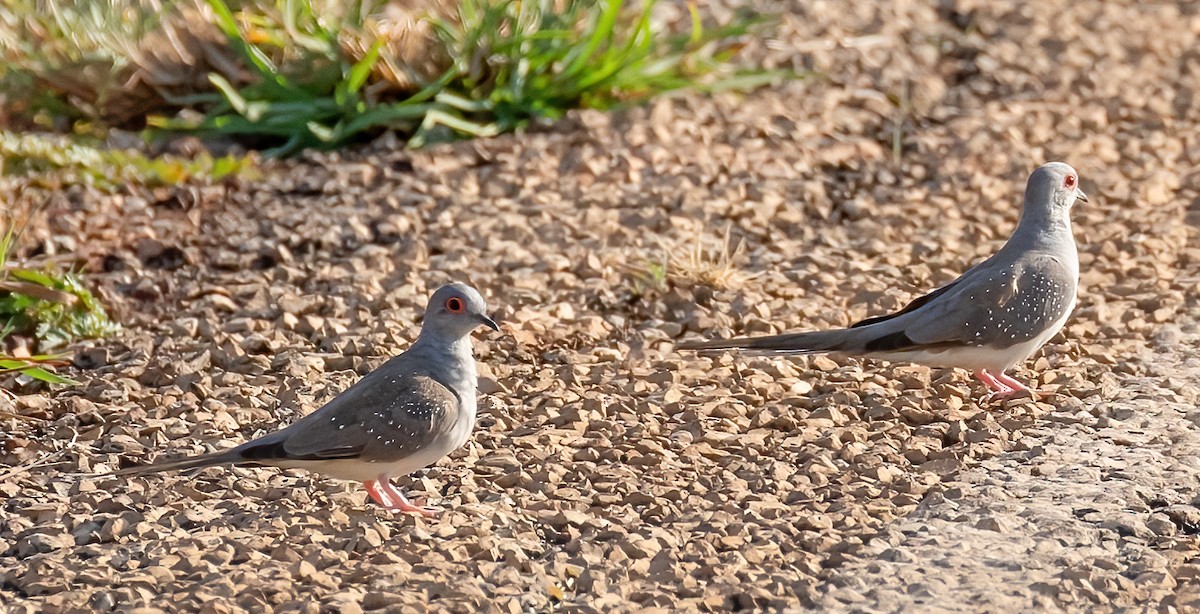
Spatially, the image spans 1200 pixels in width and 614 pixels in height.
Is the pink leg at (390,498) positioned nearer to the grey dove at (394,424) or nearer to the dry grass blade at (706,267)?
the grey dove at (394,424)

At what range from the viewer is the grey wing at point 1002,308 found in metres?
5.50

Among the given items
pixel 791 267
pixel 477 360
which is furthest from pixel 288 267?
pixel 791 267

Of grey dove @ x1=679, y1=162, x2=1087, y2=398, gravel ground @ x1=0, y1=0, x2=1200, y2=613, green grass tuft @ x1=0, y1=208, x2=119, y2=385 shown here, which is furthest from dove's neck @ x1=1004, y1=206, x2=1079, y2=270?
green grass tuft @ x1=0, y1=208, x2=119, y2=385

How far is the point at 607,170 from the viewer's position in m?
7.62

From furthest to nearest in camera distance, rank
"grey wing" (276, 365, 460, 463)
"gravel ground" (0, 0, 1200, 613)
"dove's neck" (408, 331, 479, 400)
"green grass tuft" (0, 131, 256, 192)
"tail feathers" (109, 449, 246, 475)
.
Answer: "green grass tuft" (0, 131, 256, 192) < "dove's neck" (408, 331, 479, 400) < "grey wing" (276, 365, 460, 463) < "tail feathers" (109, 449, 246, 475) < "gravel ground" (0, 0, 1200, 613)

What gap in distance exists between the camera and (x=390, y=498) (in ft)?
15.7

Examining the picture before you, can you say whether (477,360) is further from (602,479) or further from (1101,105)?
(1101,105)

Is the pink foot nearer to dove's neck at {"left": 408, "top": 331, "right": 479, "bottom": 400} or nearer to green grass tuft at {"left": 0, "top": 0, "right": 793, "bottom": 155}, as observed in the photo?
dove's neck at {"left": 408, "top": 331, "right": 479, "bottom": 400}

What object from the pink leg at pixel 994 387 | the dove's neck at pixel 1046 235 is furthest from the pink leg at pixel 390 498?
the dove's neck at pixel 1046 235

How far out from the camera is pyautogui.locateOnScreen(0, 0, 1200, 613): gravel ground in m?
4.32

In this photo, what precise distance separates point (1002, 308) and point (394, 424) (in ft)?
7.67

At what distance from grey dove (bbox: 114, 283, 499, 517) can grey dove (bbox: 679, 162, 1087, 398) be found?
1.07 metres

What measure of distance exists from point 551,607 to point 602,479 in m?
0.83

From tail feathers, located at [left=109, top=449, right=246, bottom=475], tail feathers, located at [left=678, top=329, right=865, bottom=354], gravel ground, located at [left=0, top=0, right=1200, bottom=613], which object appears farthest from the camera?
tail feathers, located at [left=678, top=329, right=865, bottom=354]
